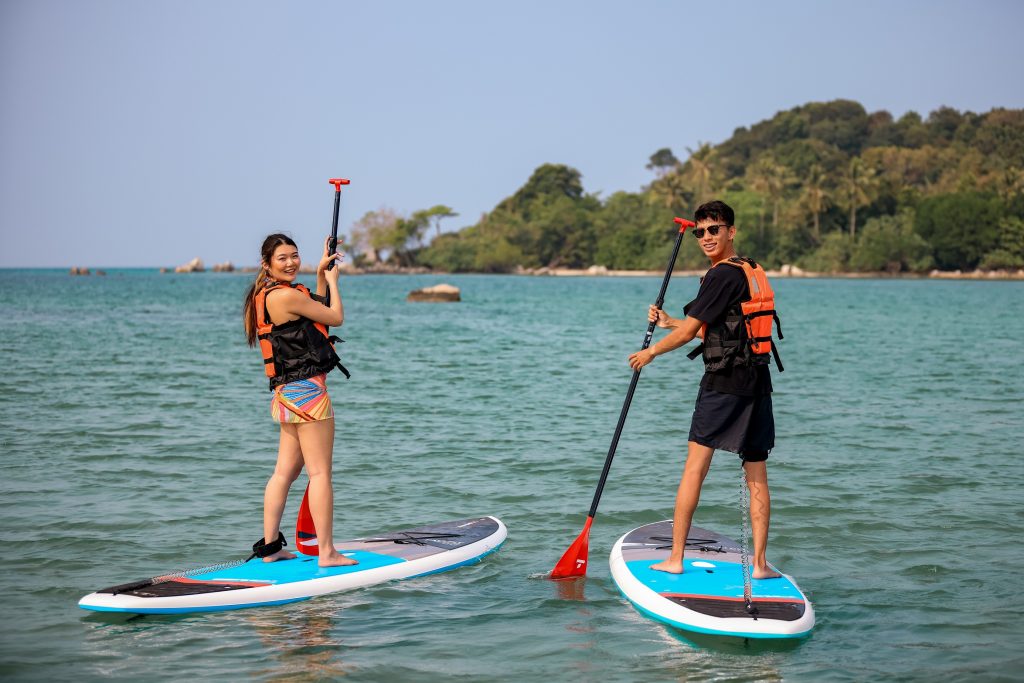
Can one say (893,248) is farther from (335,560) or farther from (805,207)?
(335,560)

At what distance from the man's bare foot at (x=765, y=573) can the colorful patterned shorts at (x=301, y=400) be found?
2.62 meters

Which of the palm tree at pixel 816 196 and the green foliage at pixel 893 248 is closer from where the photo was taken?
the green foliage at pixel 893 248

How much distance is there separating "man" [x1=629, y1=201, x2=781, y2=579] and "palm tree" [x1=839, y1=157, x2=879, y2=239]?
114986 millimetres

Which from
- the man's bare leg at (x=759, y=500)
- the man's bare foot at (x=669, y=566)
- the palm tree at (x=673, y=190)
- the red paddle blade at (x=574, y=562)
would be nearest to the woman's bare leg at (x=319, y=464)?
the red paddle blade at (x=574, y=562)

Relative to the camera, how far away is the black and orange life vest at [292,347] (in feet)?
19.7

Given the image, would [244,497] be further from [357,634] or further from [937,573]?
[937,573]

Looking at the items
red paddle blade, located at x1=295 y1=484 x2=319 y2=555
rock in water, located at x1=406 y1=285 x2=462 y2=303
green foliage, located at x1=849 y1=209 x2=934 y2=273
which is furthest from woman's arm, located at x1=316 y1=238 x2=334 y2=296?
green foliage, located at x1=849 y1=209 x2=934 y2=273

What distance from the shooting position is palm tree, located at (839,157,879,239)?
377ft

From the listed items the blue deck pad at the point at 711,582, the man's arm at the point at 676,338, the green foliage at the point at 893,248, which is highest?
the green foliage at the point at 893,248

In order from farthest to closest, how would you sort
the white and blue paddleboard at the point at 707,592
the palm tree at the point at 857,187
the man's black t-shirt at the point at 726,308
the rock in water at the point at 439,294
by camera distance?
the palm tree at the point at 857,187
the rock in water at the point at 439,294
the man's black t-shirt at the point at 726,308
the white and blue paddleboard at the point at 707,592

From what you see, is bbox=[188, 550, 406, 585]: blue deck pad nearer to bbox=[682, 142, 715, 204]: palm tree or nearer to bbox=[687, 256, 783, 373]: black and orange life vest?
bbox=[687, 256, 783, 373]: black and orange life vest

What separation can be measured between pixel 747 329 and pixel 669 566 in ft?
5.24

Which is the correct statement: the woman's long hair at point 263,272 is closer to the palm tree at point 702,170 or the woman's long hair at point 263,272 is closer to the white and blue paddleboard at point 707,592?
the white and blue paddleboard at point 707,592

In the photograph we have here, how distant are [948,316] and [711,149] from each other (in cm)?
9189
